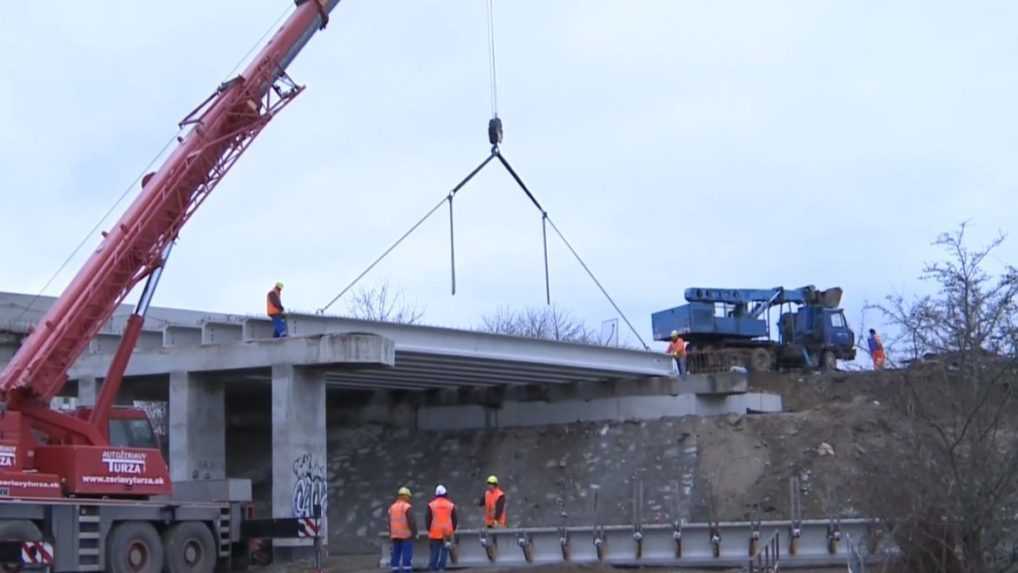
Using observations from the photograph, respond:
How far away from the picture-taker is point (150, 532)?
→ 80.8 feet

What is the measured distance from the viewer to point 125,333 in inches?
966

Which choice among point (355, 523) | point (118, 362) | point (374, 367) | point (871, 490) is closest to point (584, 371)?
point (355, 523)

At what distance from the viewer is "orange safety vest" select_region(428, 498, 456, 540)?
968 inches

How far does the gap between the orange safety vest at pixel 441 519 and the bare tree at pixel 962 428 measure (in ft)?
32.8

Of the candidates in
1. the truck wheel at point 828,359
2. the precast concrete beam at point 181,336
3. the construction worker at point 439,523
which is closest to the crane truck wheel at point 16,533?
the construction worker at point 439,523


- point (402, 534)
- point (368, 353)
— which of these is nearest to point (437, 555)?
point (402, 534)

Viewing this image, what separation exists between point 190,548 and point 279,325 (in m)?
6.90

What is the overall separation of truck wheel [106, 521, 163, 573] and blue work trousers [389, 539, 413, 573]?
4.06m

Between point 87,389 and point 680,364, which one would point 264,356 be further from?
point 680,364

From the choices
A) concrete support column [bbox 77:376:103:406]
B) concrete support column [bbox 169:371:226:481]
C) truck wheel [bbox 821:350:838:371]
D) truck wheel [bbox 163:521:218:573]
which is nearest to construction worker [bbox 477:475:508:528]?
truck wheel [bbox 163:521:218:573]

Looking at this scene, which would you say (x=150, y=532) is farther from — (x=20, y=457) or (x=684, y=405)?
(x=684, y=405)

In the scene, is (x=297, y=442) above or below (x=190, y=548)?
above

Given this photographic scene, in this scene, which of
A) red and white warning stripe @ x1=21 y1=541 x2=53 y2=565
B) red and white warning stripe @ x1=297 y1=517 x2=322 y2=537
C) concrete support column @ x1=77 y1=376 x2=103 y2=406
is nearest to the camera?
red and white warning stripe @ x1=21 y1=541 x2=53 y2=565

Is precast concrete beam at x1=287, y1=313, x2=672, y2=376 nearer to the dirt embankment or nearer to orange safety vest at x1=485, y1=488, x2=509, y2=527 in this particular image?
the dirt embankment
